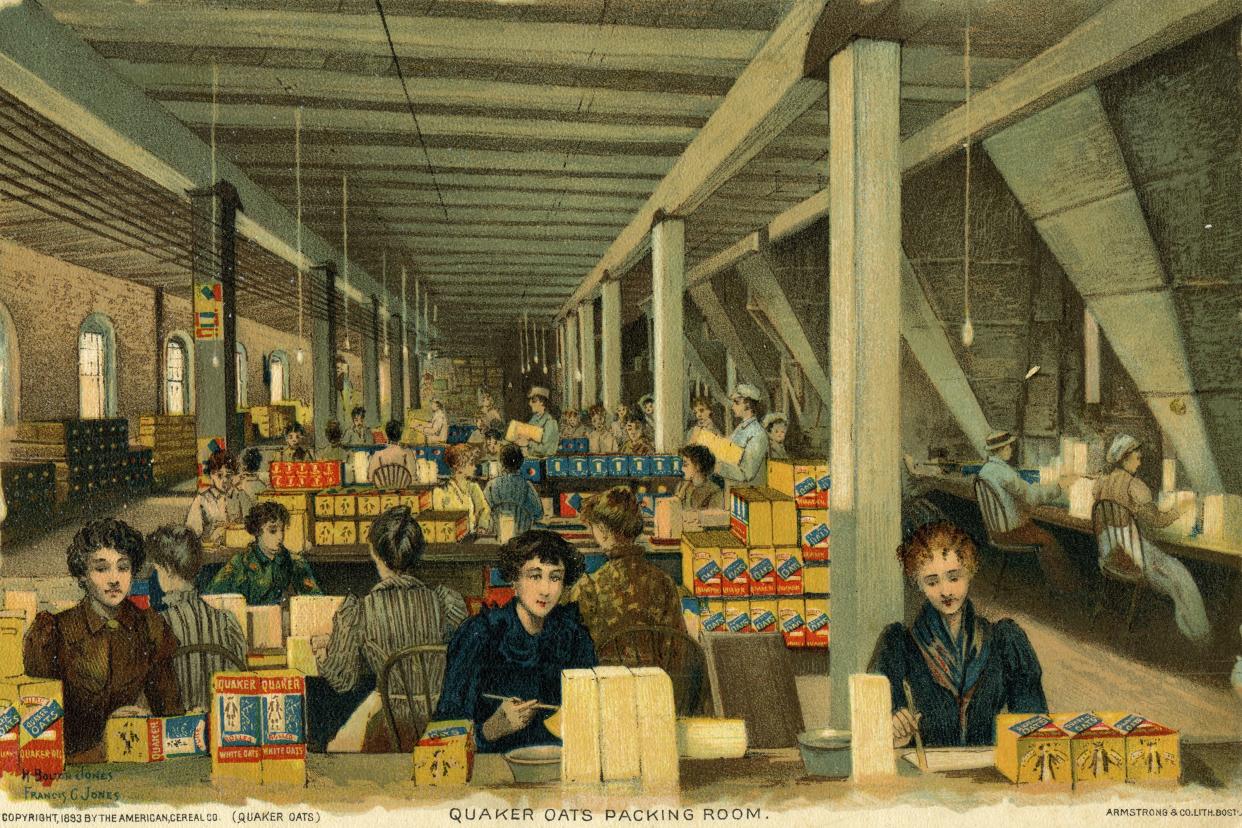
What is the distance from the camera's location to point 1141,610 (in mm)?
5668

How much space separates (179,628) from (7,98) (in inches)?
124

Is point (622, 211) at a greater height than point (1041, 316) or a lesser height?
greater

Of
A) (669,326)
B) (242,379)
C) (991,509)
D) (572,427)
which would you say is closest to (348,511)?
(669,326)

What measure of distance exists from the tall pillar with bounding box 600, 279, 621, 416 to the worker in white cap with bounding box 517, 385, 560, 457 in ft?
7.11

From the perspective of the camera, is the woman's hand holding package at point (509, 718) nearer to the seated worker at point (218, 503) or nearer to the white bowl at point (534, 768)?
the white bowl at point (534, 768)

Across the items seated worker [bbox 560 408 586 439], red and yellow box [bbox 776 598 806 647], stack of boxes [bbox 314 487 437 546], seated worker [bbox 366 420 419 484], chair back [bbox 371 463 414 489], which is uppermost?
seated worker [bbox 560 408 586 439]

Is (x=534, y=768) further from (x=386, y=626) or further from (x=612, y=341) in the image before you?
(x=612, y=341)

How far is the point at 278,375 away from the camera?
79.0ft

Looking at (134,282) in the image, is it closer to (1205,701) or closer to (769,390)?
(769,390)

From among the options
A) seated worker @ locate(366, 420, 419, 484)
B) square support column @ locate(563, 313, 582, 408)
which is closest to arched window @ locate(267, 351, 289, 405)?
square support column @ locate(563, 313, 582, 408)

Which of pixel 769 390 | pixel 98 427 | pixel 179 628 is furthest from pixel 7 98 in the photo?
pixel 769 390

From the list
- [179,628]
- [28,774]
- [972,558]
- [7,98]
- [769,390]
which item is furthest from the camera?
[769,390]

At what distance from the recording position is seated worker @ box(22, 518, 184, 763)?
243cm

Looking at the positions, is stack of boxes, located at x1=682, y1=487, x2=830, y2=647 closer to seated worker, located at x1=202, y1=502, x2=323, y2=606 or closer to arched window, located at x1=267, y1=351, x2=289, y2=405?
seated worker, located at x1=202, y1=502, x2=323, y2=606
